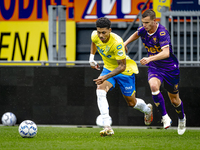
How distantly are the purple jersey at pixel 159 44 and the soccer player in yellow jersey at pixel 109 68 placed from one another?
1.67 ft

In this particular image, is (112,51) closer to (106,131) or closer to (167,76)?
(167,76)

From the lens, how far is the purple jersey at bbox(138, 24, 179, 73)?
6277 millimetres

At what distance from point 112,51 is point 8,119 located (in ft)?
10.5

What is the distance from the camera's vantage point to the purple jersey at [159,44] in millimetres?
6277

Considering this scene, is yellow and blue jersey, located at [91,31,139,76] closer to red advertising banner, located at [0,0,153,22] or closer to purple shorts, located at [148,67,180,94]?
purple shorts, located at [148,67,180,94]

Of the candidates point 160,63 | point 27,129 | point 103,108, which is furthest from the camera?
point 160,63

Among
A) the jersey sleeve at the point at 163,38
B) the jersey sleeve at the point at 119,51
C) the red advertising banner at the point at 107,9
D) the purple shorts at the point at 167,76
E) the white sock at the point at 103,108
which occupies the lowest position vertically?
the white sock at the point at 103,108

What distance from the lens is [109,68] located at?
6617 millimetres

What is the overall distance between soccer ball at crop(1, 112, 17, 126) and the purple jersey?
11.1ft

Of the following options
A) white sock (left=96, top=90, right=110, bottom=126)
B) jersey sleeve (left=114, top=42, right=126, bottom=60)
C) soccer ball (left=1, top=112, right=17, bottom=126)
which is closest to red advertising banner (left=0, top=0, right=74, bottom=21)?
soccer ball (left=1, top=112, right=17, bottom=126)

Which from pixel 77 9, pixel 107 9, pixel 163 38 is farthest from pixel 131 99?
pixel 77 9

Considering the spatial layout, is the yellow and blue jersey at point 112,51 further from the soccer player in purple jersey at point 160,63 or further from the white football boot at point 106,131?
the white football boot at point 106,131

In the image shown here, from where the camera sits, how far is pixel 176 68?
663 cm

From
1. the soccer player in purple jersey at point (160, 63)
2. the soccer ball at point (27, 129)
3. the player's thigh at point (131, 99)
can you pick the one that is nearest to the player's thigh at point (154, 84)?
the soccer player in purple jersey at point (160, 63)
